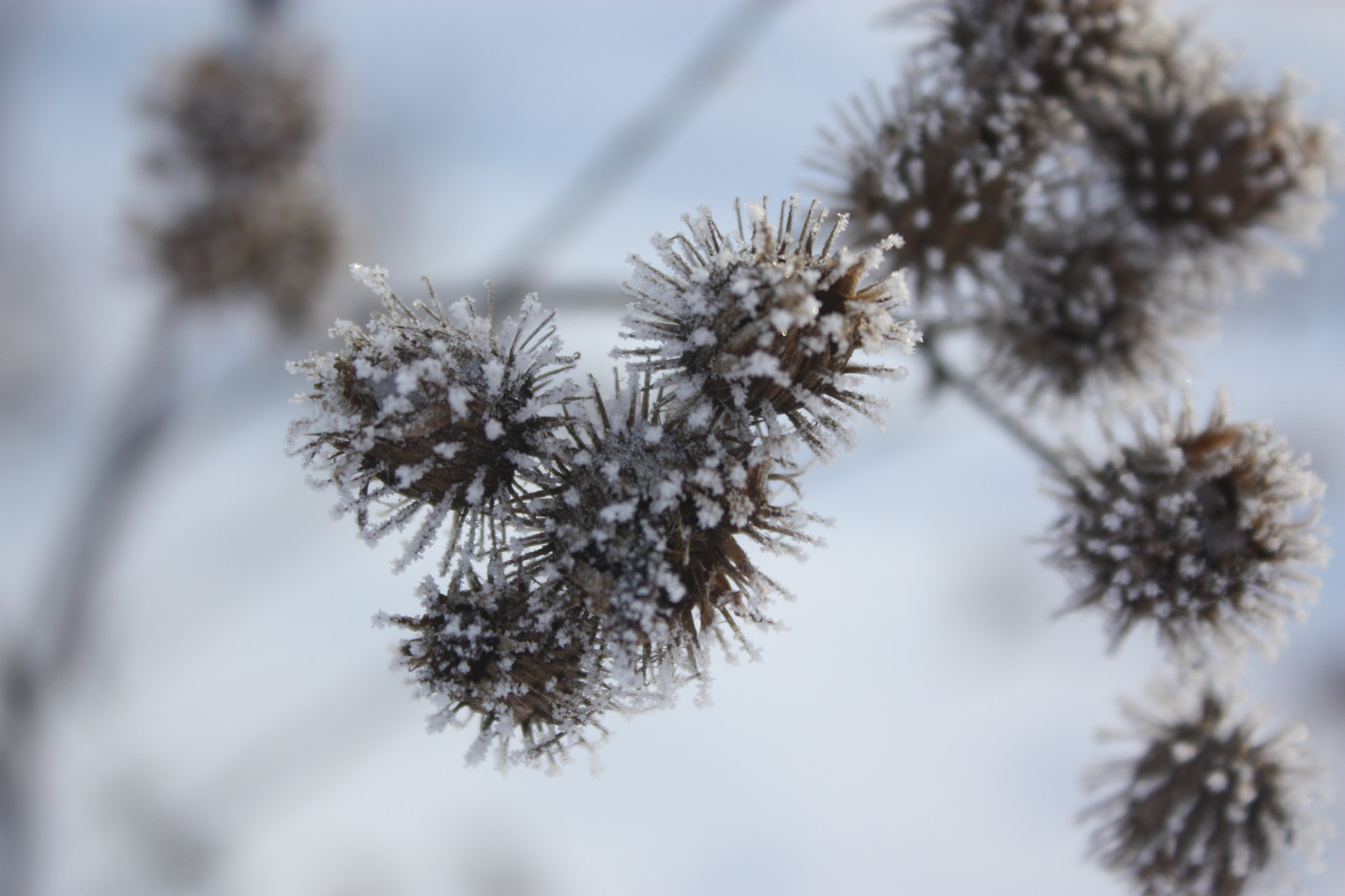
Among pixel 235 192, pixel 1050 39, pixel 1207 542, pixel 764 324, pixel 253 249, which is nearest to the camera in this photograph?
pixel 764 324

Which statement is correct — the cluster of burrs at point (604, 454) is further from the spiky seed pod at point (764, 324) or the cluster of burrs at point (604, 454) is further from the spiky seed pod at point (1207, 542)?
the spiky seed pod at point (1207, 542)

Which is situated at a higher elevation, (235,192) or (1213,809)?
(235,192)

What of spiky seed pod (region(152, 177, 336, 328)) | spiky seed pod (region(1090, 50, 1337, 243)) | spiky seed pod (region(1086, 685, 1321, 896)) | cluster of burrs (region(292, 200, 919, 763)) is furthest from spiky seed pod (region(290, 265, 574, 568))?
spiky seed pod (region(152, 177, 336, 328))

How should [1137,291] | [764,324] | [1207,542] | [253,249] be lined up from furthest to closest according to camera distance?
[253,249] < [1137,291] < [1207,542] < [764,324]

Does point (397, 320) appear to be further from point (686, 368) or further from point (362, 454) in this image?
point (686, 368)

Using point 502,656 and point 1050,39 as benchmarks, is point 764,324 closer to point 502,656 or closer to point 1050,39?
point 502,656

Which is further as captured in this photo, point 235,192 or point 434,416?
point 235,192

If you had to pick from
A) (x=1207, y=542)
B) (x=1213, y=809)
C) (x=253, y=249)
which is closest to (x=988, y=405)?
(x=1207, y=542)
